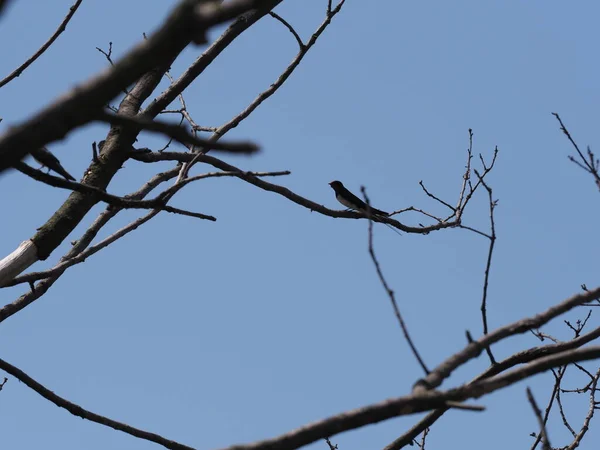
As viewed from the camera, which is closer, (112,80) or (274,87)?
(112,80)

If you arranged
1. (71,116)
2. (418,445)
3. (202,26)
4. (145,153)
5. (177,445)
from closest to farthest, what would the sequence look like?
(202,26) → (71,116) → (177,445) → (145,153) → (418,445)

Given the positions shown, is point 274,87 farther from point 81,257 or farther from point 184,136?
point 184,136

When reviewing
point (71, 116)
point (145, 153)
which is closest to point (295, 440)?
point (71, 116)

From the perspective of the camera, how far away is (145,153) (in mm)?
4422

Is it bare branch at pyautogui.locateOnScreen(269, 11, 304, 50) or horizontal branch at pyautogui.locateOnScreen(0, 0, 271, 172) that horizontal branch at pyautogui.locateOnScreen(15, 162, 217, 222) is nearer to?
horizontal branch at pyautogui.locateOnScreen(0, 0, 271, 172)

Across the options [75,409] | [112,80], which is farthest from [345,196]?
[112,80]

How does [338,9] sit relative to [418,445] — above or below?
above

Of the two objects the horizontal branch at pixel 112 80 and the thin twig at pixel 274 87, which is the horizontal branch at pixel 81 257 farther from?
the horizontal branch at pixel 112 80

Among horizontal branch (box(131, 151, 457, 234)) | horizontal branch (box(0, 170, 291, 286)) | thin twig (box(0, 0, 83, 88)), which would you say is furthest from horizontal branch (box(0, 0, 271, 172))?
thin twig (box(0, 0, 83, 88))

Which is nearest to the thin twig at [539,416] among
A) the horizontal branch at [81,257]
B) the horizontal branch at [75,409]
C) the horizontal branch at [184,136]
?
the horizontal branch at [184,136]

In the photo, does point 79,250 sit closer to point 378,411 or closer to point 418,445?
point 418,445

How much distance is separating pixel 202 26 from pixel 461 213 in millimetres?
4567

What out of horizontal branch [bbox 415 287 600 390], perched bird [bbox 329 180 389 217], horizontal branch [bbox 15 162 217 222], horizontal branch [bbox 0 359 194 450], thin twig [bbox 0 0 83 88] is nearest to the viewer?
horizontal branch [bbox 415 287 600 390]

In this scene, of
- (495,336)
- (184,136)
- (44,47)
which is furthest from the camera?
(44,47)
